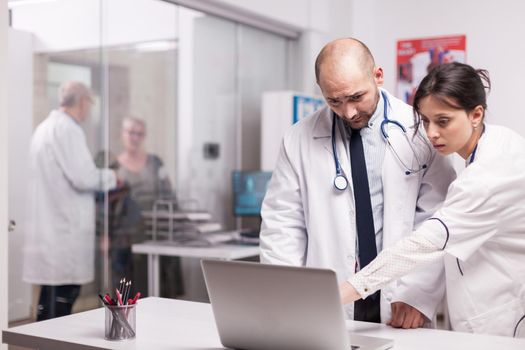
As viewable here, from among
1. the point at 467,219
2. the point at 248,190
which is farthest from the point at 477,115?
the point at 248,190

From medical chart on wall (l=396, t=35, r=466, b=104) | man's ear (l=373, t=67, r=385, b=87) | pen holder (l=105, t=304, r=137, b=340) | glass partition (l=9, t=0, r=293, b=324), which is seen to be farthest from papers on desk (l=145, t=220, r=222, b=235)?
pen holder (l=105, t=304, r=137, b=340)

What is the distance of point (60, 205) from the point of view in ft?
13.4

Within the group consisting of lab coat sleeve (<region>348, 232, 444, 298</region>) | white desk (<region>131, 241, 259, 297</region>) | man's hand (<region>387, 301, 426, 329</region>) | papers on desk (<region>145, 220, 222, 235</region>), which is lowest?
white desk (<region>131, 241, 259, 297</region>)

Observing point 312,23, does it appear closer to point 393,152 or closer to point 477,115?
point 393,152

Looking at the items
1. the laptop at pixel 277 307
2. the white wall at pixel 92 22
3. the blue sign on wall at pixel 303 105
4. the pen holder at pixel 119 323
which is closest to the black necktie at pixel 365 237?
the laptop at pixel 277 307

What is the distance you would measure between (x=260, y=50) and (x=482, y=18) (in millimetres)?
1734

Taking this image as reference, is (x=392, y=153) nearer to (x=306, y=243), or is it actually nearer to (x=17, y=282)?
(x=306, y=243)

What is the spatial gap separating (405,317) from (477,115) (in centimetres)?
57

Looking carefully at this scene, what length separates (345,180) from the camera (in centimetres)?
218

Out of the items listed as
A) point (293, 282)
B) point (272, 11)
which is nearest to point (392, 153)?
point (293, 282)

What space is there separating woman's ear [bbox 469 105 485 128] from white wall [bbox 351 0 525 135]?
12.1ft

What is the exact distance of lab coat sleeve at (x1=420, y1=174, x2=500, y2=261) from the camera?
5.83ft

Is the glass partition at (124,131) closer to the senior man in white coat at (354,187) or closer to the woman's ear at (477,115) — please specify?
Result: the senior man in white coat at (354,187)

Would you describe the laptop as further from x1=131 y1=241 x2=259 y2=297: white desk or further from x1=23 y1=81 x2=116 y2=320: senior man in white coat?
x1=131 y1=241 x2=259 y2=297: white desk
